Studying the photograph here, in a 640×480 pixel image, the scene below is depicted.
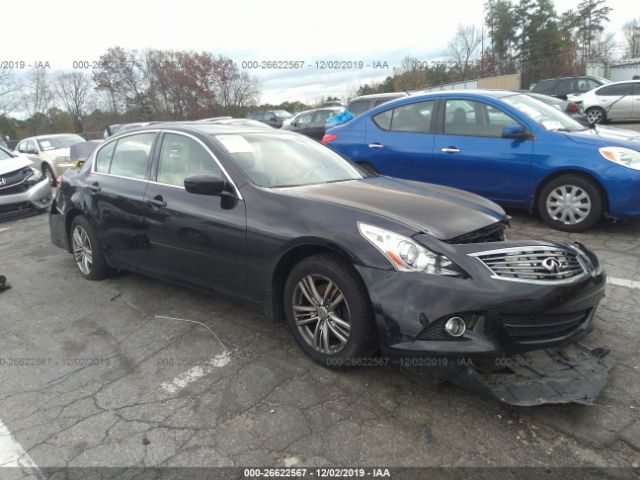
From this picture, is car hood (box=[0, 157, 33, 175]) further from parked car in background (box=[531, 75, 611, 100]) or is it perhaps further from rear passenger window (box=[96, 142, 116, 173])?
parked car in background (box=[531, 75, 611, 100])

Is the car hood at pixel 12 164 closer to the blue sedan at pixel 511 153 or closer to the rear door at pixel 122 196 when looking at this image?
the rear door at pixel 122 196

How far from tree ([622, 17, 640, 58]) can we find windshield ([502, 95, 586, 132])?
63.6 metres

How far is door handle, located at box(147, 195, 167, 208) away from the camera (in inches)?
148

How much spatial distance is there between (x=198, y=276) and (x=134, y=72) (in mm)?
44526

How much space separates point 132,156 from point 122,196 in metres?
0.41

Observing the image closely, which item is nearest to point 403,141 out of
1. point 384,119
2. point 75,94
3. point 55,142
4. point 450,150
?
point 384,119

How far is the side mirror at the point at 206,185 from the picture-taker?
127 inches

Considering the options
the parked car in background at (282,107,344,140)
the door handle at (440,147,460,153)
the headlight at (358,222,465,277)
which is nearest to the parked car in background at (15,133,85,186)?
the parked car in background at (282,107,344,140)

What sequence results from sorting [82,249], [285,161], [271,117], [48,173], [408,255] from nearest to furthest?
[408,255]
[285,161]
[82,249]
[48,173]
[271,117]

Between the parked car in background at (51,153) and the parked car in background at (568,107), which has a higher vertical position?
the parked car in background at (568,107)

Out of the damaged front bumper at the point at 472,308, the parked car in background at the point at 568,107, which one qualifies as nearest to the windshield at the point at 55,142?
the parked car in background at the point at 568,107

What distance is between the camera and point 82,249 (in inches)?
193

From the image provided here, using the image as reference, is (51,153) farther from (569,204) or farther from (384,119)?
(569,204)

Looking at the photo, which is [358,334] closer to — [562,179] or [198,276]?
[198,276]
